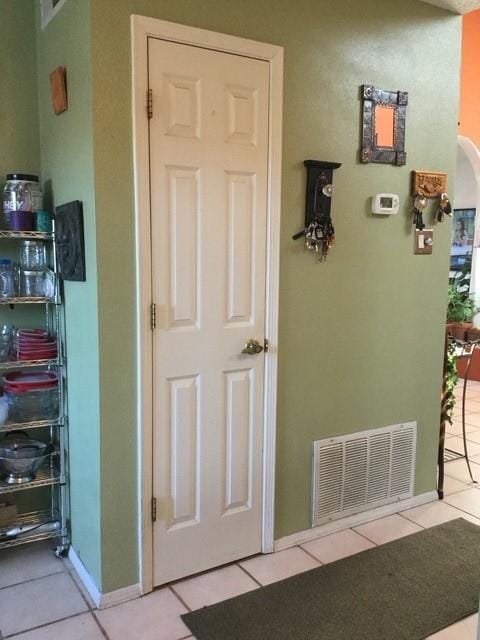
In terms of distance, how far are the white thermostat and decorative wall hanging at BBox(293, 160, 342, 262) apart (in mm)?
279

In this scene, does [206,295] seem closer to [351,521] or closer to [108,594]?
[108,594]

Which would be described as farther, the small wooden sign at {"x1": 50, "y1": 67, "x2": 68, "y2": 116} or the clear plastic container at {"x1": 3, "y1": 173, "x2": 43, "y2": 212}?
the clear plastic container at {"x1": 3, "y1": 173, "x2": 43, "y2": 212}

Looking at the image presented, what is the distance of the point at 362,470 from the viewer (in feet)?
9.52

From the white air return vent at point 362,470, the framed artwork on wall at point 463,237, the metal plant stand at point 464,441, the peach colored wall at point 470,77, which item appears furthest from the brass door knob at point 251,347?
the framed artwork on wall at point 463,237

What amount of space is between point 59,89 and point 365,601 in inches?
94.1

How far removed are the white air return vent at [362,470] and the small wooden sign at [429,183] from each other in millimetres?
1220

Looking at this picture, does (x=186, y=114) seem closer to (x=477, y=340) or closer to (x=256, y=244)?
(x=256, y=244)

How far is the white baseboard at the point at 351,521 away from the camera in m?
2.71

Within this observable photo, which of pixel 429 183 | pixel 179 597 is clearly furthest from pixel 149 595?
pixel 429 183

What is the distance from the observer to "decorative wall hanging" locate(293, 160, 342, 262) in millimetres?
2541

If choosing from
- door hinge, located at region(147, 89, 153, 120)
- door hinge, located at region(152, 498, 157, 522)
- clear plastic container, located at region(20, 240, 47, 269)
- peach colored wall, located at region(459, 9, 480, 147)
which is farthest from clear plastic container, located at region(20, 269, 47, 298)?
peach colored wall, located at region(459, 9, 480, 147)

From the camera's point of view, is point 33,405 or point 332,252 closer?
point 33,405

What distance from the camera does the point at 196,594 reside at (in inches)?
91.4

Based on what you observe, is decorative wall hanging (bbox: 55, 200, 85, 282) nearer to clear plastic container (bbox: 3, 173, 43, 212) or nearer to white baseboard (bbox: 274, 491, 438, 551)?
clear plastic container (bbox: 3, 173, 43, 212)
